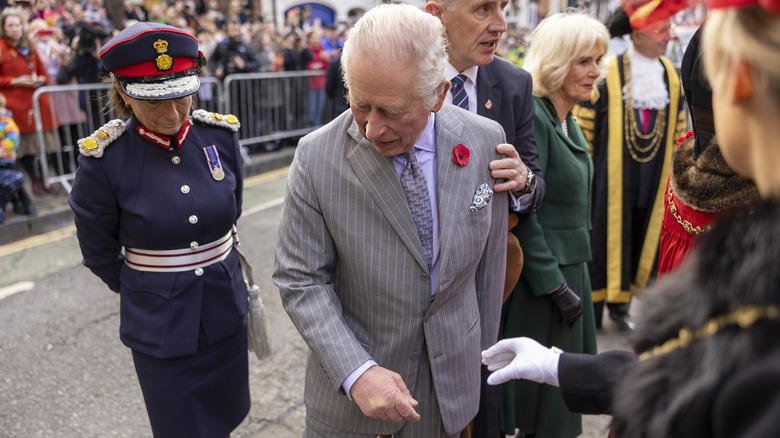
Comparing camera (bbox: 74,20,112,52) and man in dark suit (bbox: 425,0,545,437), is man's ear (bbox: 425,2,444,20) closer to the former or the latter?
man in dark suit (bbox: 425,0,545,437)

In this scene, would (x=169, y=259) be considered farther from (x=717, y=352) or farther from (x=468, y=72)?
(x=717, y=352)

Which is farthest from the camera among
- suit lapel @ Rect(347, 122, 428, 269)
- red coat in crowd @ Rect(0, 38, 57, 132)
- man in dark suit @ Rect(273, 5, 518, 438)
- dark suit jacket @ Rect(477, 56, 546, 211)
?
red coat in crowd @ Rect(0, 38, 57, 132)

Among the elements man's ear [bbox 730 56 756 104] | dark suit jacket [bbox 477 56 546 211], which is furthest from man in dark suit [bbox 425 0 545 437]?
man's ear [bbox 730 56 756 104]

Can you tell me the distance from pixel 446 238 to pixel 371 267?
228 mm

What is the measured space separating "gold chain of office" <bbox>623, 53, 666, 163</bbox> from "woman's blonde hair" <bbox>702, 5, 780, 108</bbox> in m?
3.32

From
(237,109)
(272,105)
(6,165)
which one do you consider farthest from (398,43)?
(272,105)

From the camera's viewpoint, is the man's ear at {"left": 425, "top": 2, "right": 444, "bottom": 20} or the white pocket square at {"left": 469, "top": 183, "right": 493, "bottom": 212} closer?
the white pocket square at {"left": 469, "top": 183, "right": 493, "bottom": 212}

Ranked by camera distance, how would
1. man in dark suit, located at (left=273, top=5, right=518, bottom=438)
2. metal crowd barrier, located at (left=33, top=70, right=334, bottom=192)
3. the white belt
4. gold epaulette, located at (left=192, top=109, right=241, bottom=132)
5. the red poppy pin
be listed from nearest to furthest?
1. man in dark suit, located at (left=273, top=5, right=518, bottom=438)
2. the red poppy pin
3. the white belt
4. gold epaulette, located at (left=192, top=109, right=241, bottom=132)
5. metal crowd barrier, located at (left=33, top=70, right=334, bottom=192)

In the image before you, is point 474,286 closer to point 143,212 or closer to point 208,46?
point 143,212

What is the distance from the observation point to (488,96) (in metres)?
2.48

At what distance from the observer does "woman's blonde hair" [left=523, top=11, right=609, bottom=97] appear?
283 centimetres

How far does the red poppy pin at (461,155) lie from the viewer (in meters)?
1.83

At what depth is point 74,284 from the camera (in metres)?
4.86

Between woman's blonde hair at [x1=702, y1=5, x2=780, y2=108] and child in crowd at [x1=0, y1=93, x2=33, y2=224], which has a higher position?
woman's blonde hair at [x1=702, y1=5, x2=780, y2=108]
